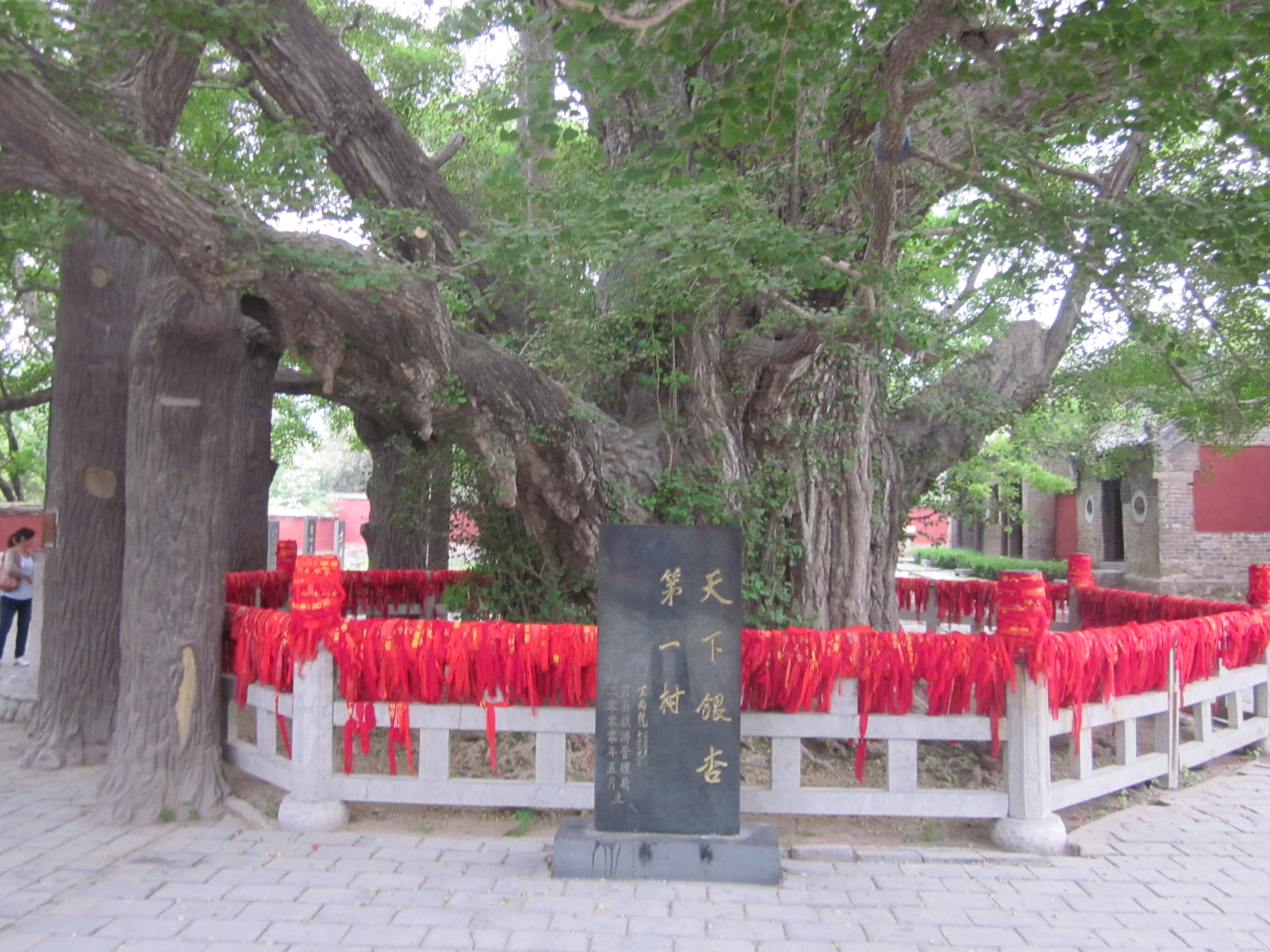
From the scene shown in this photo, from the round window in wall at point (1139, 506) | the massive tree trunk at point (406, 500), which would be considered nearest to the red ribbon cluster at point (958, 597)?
the massive tree trunk at point (406, 500)

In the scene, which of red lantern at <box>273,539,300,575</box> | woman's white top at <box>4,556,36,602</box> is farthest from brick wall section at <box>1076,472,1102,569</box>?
woman's white top at <box>4,556,36,602</box>

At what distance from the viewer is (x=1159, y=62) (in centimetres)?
463

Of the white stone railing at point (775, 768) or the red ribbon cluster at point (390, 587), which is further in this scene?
the red ribbon cluster at point (390, 587)

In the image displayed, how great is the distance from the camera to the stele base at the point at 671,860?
4.62 m

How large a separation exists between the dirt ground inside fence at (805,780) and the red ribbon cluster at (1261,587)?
1.23 metres

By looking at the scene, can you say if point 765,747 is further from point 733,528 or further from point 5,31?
point 5,31

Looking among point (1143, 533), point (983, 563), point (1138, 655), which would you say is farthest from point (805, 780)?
point (983, 563)

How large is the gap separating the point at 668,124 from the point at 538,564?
362 cm

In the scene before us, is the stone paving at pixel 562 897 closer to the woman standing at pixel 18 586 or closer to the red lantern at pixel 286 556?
the red lantern at pixel 286 556

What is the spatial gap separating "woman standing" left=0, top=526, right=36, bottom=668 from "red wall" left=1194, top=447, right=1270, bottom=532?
19769 mm

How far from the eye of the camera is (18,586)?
33.7ft

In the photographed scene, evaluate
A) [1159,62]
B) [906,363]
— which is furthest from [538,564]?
[1159,62]

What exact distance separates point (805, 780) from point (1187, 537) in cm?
1554

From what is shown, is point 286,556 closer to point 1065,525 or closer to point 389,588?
point 389,588
